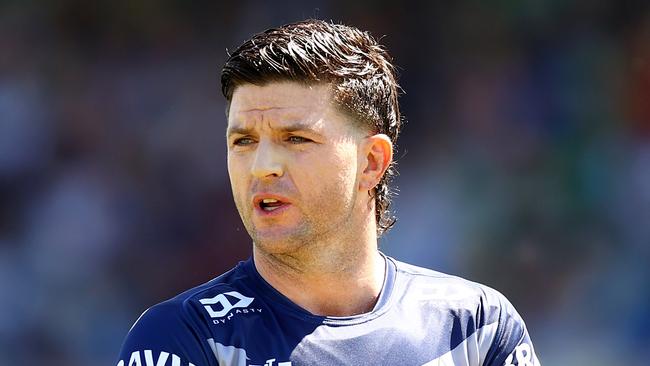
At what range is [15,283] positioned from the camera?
6.53 metres

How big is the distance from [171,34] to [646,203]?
3304 mm

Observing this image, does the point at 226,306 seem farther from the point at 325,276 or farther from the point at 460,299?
the point at 460,299

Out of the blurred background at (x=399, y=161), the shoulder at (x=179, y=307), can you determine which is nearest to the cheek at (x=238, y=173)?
the shoulder at (x=179, y=307)

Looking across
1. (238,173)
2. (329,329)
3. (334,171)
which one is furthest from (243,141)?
(329,329)

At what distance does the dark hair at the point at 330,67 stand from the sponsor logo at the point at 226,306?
21.0 inches

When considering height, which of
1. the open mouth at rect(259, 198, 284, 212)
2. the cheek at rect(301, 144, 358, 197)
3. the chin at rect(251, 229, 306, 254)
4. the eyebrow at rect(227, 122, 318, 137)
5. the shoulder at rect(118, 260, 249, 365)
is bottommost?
the shoulder at rect(118, 260, 249, 365)

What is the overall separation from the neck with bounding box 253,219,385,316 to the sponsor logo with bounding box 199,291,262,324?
4.3 inches

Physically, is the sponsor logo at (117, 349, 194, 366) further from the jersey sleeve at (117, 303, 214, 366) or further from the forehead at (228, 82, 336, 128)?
the forehead at (228, 82, 336, 128)

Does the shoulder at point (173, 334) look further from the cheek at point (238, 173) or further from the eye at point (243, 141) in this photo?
the eye at point (243, 141)

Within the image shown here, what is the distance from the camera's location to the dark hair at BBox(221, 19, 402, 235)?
2.71m

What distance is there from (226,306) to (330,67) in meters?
0.68

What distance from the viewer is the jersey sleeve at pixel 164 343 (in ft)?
8.15

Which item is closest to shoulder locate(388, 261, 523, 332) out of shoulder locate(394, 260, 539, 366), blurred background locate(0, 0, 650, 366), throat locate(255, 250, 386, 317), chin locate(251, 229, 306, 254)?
shoulder locate(394, 260, 539, 366)

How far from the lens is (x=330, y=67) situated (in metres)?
2.76
